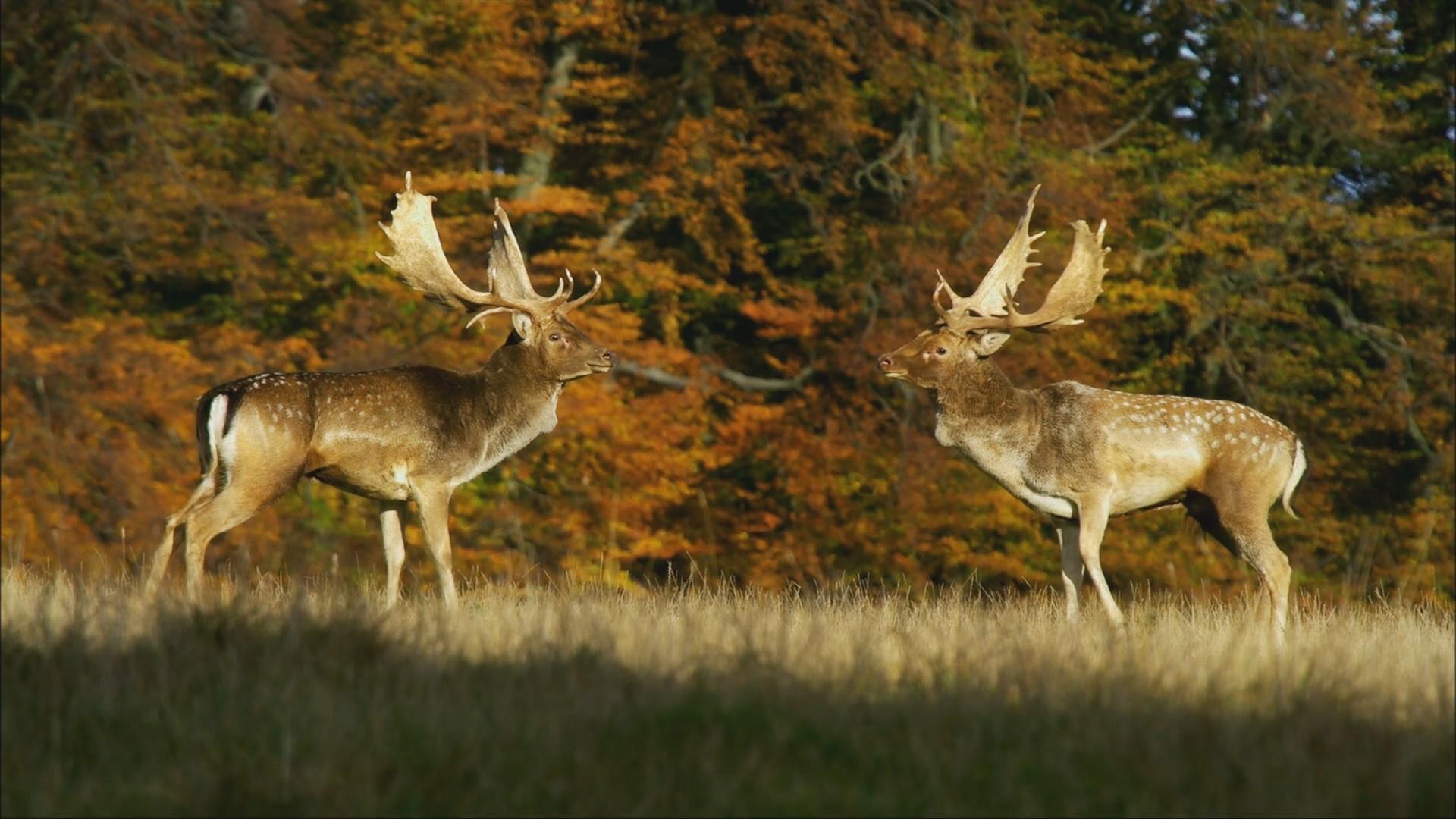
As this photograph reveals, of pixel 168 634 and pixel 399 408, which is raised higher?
pixel 399 408

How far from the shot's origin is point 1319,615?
941cm

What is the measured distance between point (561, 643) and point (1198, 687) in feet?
7.68

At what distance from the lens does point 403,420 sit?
958 cm

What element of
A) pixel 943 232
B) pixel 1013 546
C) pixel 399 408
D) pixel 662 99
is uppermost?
pixel 662 99

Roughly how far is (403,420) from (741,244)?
12.1 m

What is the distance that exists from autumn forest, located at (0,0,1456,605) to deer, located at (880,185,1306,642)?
8.96 m

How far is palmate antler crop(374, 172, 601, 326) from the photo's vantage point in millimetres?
10508

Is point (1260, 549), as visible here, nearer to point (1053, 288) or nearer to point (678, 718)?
point (1053, 288)

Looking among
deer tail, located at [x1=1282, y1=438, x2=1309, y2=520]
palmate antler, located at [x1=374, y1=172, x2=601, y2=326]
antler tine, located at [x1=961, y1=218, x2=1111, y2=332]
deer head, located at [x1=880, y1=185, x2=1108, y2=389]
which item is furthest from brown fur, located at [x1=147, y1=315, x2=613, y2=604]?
deer tail, located at [x1=1282, y1=438, x2=1309, y2=520]

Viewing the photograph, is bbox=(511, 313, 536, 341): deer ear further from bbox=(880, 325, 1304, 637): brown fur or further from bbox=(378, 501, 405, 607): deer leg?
bbox=(880, 325, 1304, 637): brown fur

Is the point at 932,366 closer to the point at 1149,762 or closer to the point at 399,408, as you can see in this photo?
the point at 399,408

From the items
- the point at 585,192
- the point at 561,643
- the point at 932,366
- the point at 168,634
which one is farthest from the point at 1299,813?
the point at 585,192

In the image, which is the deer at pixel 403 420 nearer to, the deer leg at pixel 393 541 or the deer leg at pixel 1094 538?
the deer leg at pixel 393 541

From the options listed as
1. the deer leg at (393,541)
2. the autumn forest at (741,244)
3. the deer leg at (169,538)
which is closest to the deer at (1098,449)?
the deer leg at (393,541)
